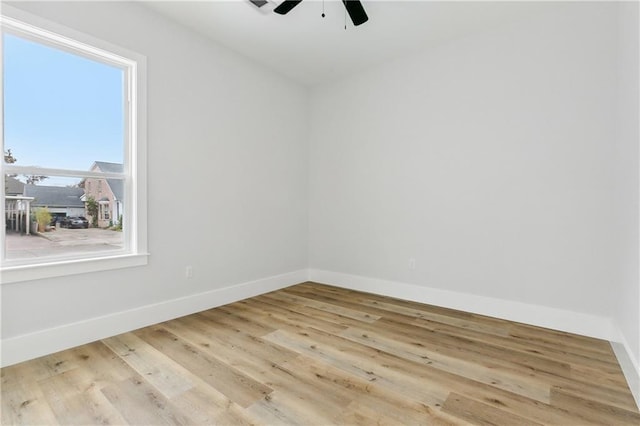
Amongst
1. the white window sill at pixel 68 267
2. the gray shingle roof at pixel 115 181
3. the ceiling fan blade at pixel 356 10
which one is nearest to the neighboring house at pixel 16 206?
the white window sill at pixel 68 267

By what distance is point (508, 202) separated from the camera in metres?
3.11

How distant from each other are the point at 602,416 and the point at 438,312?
1654 mm

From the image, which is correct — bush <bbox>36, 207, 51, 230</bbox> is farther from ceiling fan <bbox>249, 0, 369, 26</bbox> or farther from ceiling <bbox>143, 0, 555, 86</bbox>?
ceiling fan <bbox>249, 0, 369, 26</bbox>

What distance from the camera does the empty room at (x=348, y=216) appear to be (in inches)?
76.2

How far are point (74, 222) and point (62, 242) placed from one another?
18cm

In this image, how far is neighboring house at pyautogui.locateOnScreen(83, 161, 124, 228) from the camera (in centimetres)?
266

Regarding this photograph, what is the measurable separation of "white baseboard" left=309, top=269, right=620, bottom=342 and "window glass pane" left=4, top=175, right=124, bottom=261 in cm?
284

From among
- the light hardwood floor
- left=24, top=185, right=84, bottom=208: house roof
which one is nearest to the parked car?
left=24, top=185, right=84, bottom=208: house roof

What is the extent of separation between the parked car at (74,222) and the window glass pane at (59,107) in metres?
0.42

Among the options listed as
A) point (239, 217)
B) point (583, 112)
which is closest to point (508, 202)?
point (583, 112)

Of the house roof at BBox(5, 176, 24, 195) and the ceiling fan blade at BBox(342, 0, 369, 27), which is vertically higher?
the ceiling fan blade at BBox(342, 0, 369, 27)

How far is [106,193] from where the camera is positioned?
2.74 metres

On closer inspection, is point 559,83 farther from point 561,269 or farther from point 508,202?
point 561,269

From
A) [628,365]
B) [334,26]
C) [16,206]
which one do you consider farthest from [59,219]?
[628,365]
